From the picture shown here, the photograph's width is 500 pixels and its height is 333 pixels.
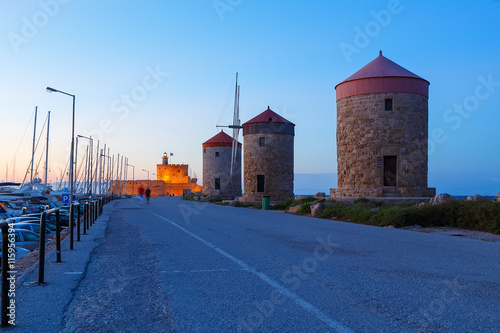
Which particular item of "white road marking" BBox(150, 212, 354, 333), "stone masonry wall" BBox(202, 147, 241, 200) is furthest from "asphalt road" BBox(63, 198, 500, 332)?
"stone masonry wall" BBox(202, 147, 241, 200)

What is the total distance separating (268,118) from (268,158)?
3987 millimetres

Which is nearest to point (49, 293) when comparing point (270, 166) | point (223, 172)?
point (270, 166)

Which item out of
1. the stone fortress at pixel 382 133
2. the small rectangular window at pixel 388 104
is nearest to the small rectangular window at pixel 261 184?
the stone fortress at pixel 382 133

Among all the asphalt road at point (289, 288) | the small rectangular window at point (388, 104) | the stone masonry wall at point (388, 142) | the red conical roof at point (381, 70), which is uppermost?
the red conical roof at point (381, 70)

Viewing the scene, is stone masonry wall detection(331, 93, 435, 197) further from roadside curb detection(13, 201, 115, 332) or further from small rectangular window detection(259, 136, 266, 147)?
roadside curb detection(13, 201, 115, 332)

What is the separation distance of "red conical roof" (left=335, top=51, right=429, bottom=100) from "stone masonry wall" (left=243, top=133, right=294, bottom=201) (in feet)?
50.9

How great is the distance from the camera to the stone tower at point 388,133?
28.5 m

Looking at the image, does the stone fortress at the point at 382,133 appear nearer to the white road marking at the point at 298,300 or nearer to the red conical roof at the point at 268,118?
the red conical roof at the point at 268,118

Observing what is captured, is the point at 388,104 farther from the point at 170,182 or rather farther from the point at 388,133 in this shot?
the point at 170,182

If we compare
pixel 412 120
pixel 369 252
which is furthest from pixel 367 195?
pixel 369 252

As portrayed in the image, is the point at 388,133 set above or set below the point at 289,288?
above

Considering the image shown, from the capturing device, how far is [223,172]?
63.4 meters

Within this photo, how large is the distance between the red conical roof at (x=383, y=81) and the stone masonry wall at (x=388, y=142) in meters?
0.38

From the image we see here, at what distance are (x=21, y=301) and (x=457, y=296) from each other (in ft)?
17.6
